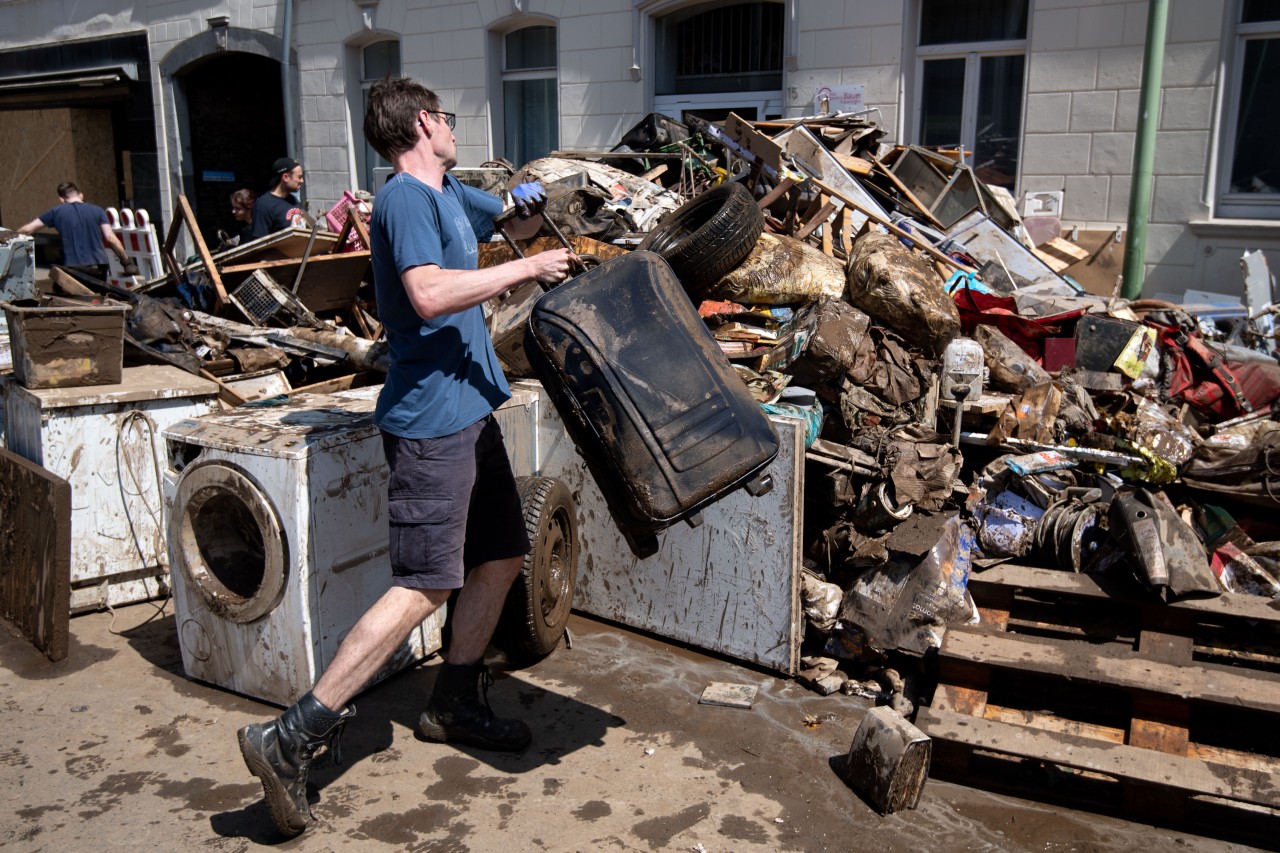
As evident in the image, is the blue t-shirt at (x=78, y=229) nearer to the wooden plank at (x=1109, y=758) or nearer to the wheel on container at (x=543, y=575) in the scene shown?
the wheel on container at (x=543, y=575)

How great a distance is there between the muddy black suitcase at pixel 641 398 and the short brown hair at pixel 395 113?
0.64 metres

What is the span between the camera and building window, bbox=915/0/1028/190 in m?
7.53

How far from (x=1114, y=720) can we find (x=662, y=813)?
158cm

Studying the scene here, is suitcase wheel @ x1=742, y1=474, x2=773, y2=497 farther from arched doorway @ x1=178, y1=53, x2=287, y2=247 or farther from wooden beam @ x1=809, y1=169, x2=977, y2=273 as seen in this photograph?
arched doorway @ x1=178, y1=53, x2=287, y2=247

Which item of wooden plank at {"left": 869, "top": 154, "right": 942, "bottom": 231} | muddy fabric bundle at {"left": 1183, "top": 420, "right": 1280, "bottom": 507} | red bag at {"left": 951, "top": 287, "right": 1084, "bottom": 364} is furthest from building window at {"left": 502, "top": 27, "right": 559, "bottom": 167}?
muddy fabric bundle at {"left": 1183, "top": 420, "right": 1280, "bottom": 507}

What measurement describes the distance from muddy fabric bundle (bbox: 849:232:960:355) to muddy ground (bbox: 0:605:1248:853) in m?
1.90

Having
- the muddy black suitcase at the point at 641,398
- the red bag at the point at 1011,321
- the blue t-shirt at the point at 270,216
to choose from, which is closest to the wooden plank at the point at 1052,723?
the muddy black suitcase at the point at 641,398

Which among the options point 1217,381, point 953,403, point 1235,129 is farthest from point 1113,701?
point 1235,129

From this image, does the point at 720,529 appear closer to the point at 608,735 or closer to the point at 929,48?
the point at 608,735

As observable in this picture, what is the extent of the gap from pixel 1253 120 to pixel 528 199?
20.2ft

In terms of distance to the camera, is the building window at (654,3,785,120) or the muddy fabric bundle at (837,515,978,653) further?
the building window at (654,3,785,120)

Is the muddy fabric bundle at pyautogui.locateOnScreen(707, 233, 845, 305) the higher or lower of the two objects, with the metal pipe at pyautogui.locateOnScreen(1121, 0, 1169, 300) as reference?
lower

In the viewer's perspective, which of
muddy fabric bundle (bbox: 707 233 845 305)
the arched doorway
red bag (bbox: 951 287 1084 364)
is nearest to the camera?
muddy fabric bundle (bbox: 707 233 845 305)

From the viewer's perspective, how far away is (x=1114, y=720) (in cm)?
321
